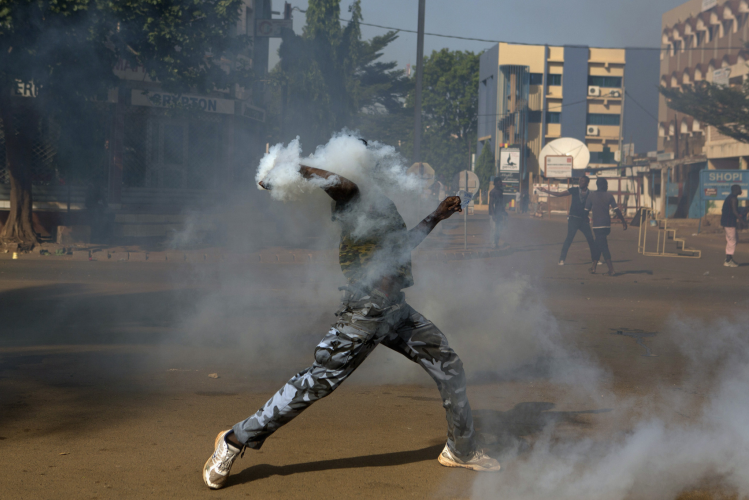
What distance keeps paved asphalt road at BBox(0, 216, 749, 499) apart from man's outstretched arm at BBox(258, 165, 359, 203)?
4.09ft

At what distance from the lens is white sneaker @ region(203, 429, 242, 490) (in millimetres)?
2873

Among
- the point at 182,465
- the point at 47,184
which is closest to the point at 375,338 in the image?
the point at 182,465

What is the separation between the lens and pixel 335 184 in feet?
9.12

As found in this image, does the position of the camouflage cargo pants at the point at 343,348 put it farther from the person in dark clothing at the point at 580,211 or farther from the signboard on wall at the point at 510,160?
the signboard on wall at the point at 510,160

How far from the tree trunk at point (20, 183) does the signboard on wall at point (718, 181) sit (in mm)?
19180

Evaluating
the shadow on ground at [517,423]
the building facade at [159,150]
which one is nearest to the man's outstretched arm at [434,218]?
the shadow on ground at [517,423]

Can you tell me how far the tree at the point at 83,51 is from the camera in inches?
433

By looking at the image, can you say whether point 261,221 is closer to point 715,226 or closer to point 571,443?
point 571,443

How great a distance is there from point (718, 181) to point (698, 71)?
1590 centimetres

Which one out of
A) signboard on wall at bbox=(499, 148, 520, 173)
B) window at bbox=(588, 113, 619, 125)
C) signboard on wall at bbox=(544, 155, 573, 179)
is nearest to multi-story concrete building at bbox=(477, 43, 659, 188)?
window at bbox=(588, 113, 619, 125)

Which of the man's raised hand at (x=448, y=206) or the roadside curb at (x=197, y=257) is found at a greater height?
the man's raised hand at (x=448, y=206)

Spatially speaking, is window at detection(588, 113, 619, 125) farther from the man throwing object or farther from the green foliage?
the man throwing object

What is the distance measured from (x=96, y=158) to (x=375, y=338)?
13.2m

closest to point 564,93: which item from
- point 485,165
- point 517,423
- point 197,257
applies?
point 485,165
